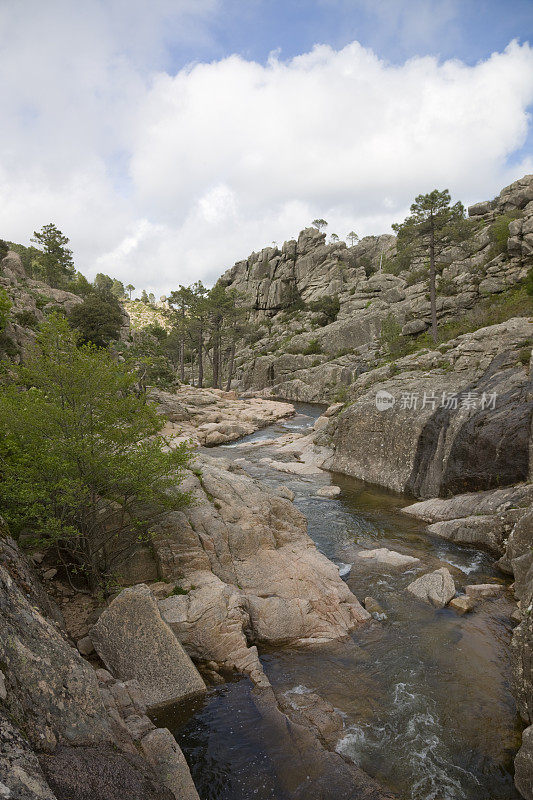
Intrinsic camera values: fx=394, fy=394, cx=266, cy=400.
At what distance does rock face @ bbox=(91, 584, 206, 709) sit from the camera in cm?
970

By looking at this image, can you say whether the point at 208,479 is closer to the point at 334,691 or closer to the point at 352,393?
the point at 334,691

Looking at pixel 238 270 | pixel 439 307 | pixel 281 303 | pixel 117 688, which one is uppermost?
pixel 238 270

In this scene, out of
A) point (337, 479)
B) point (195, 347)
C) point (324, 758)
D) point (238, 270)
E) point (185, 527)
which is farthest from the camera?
point (238, 270)

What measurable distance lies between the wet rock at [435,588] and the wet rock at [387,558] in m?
1.37

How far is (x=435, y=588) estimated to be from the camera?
13867 millimetres

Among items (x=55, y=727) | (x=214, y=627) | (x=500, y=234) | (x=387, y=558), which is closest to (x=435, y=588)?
(x=387, y=558)

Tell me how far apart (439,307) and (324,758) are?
1758 inches

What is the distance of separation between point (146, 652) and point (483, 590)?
11461 millimetres

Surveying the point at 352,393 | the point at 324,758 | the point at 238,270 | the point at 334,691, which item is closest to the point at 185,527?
the point at 334,691

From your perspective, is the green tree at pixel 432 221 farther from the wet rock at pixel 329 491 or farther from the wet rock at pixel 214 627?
the wet rock at pixel 214 627

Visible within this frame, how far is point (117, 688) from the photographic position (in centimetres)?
898

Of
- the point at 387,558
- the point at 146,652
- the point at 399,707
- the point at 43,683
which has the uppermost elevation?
the point at 43,683

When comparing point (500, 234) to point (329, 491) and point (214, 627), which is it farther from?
point (214, 627)

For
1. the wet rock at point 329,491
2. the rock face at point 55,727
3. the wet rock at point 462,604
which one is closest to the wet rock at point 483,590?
the wet rock at point 462,604
